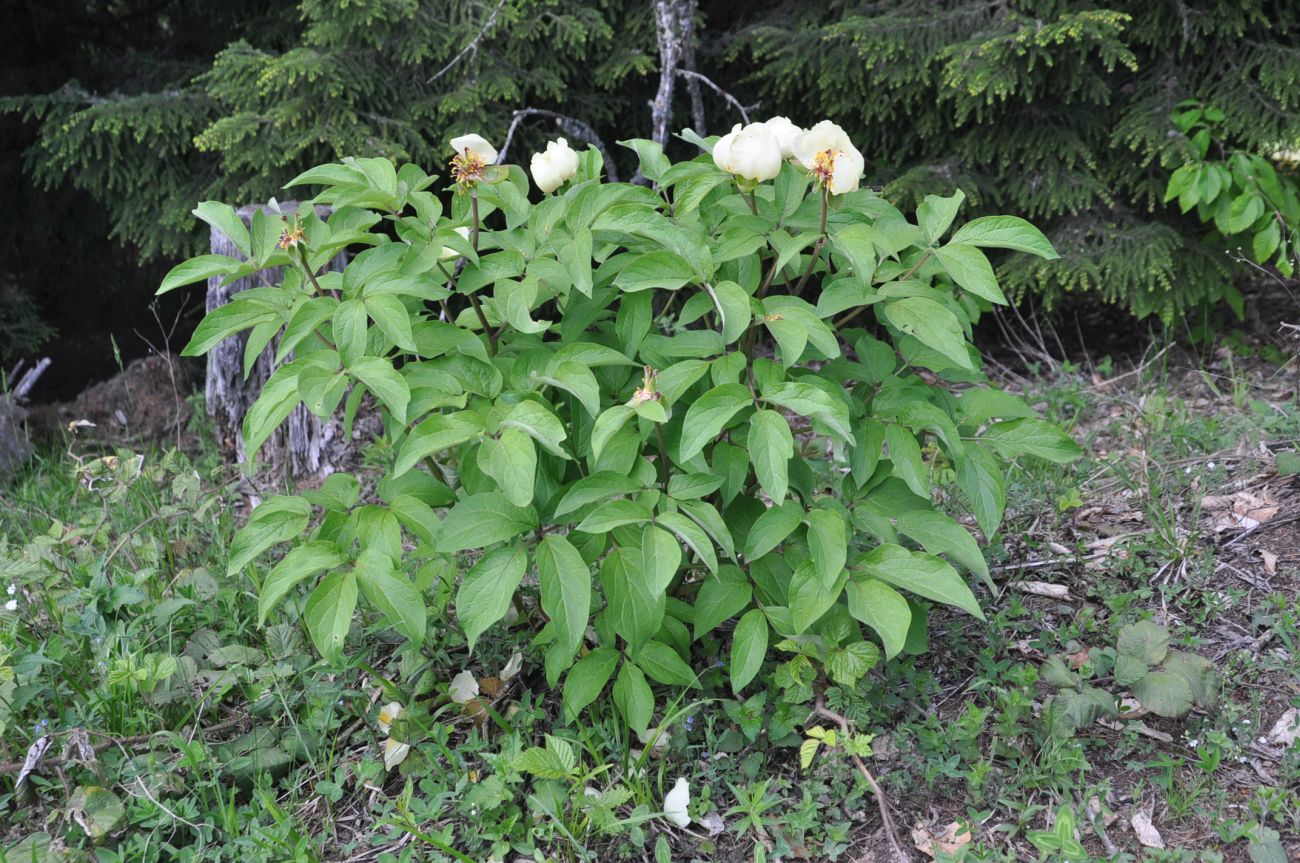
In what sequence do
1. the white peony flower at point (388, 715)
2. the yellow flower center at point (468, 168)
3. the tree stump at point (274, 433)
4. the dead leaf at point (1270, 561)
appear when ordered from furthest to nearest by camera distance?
the tree stump at point (274, 433) < the dead leaf at point (1270, 561) < the white peony flower at point (388, 715) < the yellow flower center at point (468, 168)

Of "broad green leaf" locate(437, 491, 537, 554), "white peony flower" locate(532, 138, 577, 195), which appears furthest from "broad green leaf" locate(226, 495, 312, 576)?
"white peony flower" locate(532, 138, 577, 195)

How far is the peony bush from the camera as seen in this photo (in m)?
1.62

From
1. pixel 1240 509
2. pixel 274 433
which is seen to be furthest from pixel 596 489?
pixel 274 433

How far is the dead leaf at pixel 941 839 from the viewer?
1813 mm

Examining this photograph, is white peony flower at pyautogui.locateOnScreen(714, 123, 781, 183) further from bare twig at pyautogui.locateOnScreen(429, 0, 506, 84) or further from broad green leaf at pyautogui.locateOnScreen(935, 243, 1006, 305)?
bare twig at pyautogui.locateOnScreen(429, 0, 506, 84)

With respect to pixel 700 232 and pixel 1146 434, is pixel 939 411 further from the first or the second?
pixel 1146 434

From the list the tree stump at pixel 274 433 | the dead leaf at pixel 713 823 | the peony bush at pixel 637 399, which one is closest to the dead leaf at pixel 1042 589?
A: the peony bush at pixel 637 399

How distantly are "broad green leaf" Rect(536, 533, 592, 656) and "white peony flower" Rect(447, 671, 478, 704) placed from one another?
556 mm

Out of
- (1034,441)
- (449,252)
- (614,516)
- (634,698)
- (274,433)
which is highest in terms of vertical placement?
(449,252)

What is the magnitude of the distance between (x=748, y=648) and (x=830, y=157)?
2.83 feet

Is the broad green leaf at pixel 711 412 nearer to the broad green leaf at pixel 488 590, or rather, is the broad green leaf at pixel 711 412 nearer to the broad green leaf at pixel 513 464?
the broad green leaf at pixel 513 464

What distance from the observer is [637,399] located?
5.09 ft

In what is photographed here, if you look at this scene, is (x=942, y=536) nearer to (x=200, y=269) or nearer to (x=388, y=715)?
(x=388, y=715)

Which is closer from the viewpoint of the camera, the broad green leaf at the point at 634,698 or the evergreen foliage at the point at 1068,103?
the broad green leaf at the point at 634,698
